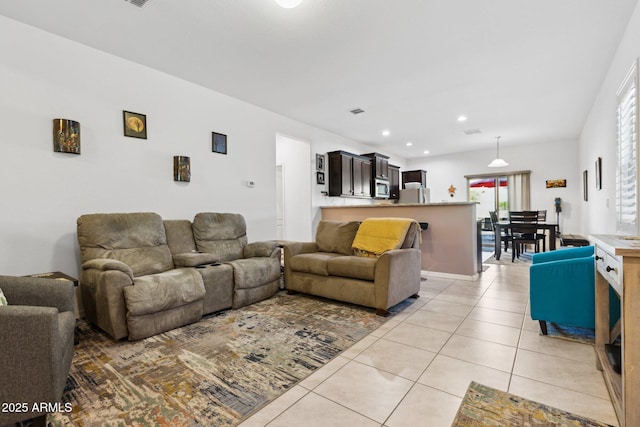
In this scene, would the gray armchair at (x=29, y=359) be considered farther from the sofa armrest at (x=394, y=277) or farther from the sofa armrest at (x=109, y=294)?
the sofa armrest at (x=394, y=277)

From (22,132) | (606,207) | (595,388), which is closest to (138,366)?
(22,132)

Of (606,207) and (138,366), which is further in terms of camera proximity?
(606,207)

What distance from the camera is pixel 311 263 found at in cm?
343

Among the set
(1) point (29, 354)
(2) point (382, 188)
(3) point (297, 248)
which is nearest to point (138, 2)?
(1) point (29, 354)

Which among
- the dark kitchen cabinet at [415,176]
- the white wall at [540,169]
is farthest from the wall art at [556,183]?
the dark kitchen cabinet at [415,176]

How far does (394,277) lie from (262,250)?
1.59m

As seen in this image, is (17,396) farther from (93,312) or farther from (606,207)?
(606,207)

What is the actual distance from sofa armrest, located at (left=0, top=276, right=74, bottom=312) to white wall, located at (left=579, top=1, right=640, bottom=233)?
177 inches

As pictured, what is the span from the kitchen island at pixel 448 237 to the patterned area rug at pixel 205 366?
2.03 meters

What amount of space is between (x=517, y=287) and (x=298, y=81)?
384 centimetres

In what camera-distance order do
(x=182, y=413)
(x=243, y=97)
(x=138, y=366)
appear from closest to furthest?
1. (x=182, y=413)
2. (x=138, y=366)
3. (x=243, y=97)

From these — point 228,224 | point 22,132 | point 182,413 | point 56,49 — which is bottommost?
point 182,413

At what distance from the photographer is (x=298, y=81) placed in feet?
12.7

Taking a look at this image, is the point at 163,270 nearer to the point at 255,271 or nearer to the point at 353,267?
the point at 255,271
